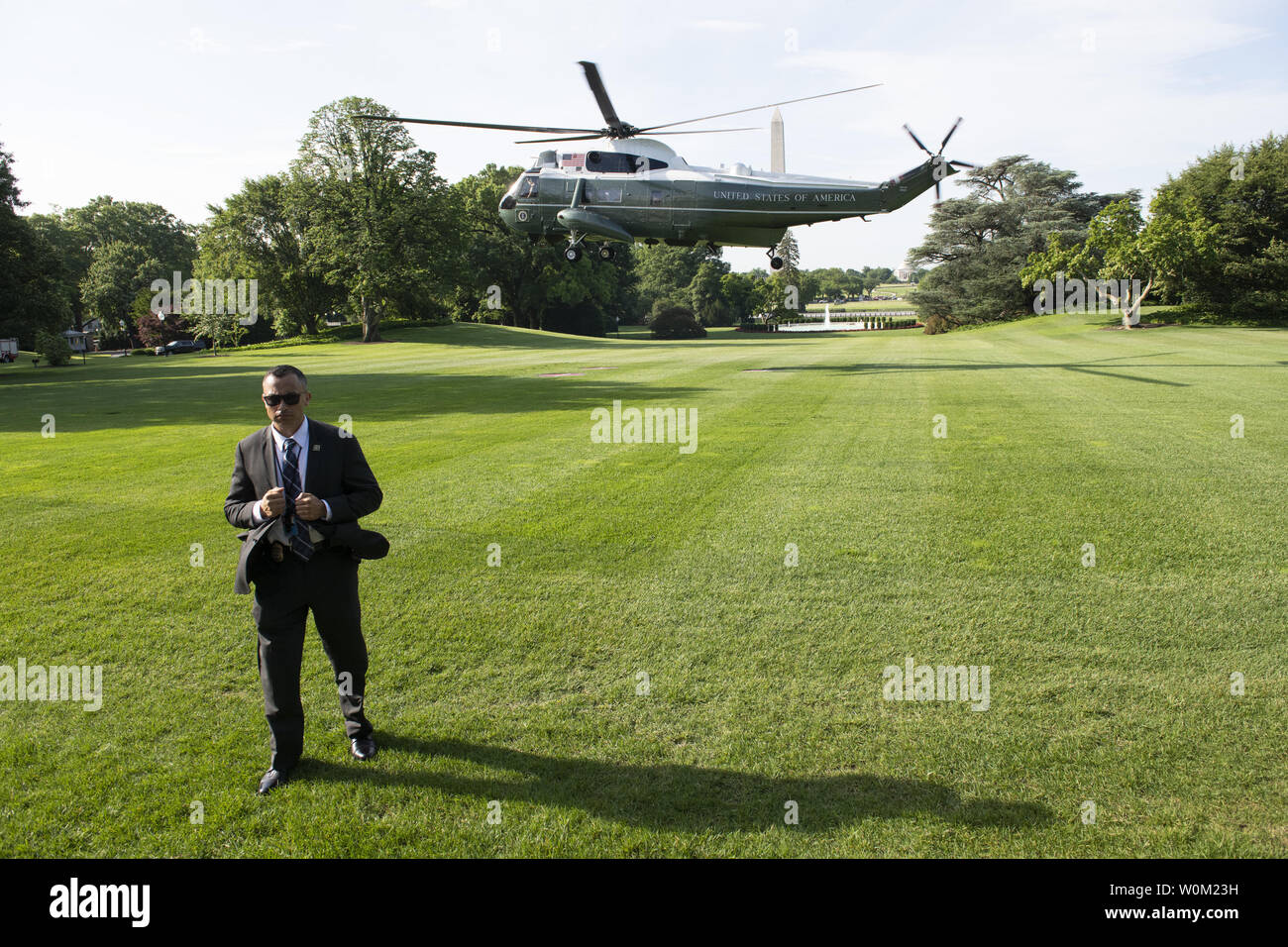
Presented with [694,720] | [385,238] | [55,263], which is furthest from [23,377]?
[694,720]

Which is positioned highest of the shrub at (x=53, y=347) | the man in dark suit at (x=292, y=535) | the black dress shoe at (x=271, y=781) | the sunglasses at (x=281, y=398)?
the shrub at (x=53, y=347)

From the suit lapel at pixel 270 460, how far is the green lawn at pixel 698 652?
6.37 feet

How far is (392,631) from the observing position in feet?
24.0

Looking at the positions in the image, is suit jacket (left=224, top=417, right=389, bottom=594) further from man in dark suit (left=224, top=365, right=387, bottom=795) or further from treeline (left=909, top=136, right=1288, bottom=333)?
treeline (left=909, top=136, right=1288, bottom=333)

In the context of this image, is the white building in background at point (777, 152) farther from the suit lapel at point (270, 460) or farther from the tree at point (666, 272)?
the tree at point (666, 272)

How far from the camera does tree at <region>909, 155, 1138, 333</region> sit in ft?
252

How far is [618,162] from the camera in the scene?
2881 centimetres

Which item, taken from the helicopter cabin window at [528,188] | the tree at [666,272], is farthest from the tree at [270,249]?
the tree at [666,272]

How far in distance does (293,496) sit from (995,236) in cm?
9218

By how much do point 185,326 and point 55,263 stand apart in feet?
140

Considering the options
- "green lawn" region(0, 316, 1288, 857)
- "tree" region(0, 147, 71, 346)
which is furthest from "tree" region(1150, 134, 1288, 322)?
"tree" region(0, 147, 71, 346)

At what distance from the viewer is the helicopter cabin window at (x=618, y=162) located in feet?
94.4
